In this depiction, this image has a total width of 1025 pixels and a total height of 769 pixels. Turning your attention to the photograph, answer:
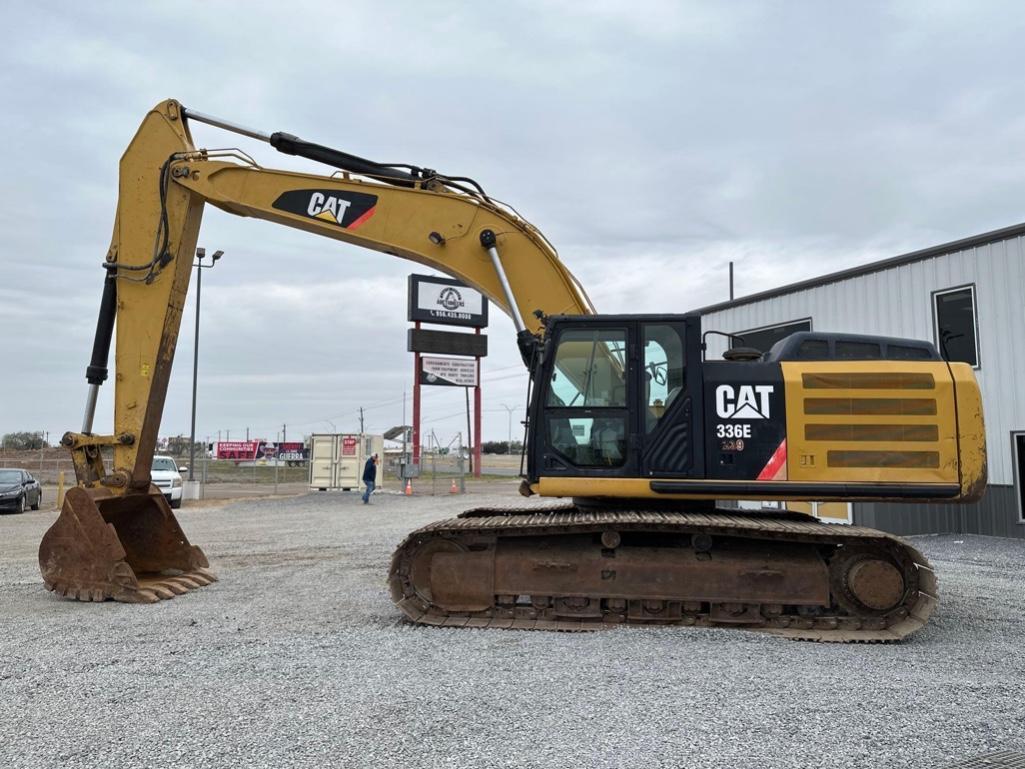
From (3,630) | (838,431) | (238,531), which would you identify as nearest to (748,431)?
(838,431)

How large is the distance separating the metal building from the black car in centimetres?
2065

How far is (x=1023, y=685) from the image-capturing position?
5387mm

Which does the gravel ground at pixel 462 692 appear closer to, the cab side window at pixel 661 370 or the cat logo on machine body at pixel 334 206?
the cab side window at pixel 661 370

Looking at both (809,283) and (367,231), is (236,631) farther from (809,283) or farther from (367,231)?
(809,283)

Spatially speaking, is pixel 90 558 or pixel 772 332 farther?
pixel 772 332

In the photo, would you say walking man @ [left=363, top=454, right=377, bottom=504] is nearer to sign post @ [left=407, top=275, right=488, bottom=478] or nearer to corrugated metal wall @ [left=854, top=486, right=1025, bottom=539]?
sign post @ [left=407, top=275, right=488, bottom=478]

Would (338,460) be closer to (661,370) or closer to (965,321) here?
(965,321)

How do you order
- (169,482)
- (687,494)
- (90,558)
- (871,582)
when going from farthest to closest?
(169,482) < (90,558) < (687,494) < (871,582)

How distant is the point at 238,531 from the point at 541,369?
11920 mm

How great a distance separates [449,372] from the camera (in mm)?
40438

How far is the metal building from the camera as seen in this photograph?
13.9 metres

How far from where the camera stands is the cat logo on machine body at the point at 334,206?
874cm

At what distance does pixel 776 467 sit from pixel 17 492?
22.5m

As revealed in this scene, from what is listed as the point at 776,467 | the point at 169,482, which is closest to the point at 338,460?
the point at 169,482
